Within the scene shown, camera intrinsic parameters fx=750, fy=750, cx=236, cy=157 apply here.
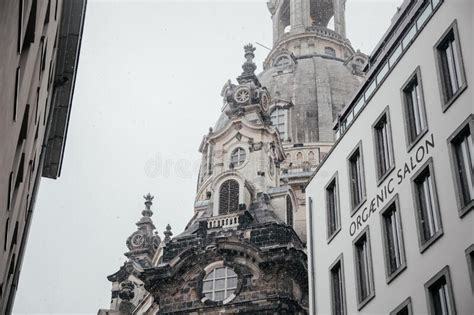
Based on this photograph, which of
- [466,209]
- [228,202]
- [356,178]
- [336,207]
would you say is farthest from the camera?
[228,202]

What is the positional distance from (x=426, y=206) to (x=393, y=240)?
176cm

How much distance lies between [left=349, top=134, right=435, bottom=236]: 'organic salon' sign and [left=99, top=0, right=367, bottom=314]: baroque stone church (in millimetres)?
14440

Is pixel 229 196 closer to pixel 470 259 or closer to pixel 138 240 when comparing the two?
pixel 138 240

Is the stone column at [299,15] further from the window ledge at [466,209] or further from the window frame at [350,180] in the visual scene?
the window ledge at [466,209]

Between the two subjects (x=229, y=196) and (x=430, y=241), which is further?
(x=229, y=196)

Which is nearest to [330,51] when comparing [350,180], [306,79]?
[306,79]

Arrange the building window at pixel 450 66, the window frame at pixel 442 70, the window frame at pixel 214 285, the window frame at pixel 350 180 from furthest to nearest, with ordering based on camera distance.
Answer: the window frame at pixel 214 285
the window frame at pixel 350 180
the building window at pixel 450 66
the window frame at pixel 442 70

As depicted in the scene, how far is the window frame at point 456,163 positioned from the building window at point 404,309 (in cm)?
280

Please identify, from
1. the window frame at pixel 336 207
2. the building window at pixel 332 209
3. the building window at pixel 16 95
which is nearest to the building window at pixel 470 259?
the window frame at pixel 336 207

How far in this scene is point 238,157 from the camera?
4541 centimetres

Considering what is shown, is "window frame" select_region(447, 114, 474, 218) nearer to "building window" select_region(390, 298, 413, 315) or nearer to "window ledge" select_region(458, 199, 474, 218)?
"window ledge" select_region(458, 199, 474, 218)

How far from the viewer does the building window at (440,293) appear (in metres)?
16.5

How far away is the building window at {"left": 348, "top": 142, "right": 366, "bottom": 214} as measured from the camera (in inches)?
885

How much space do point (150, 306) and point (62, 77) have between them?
24.3 meters
